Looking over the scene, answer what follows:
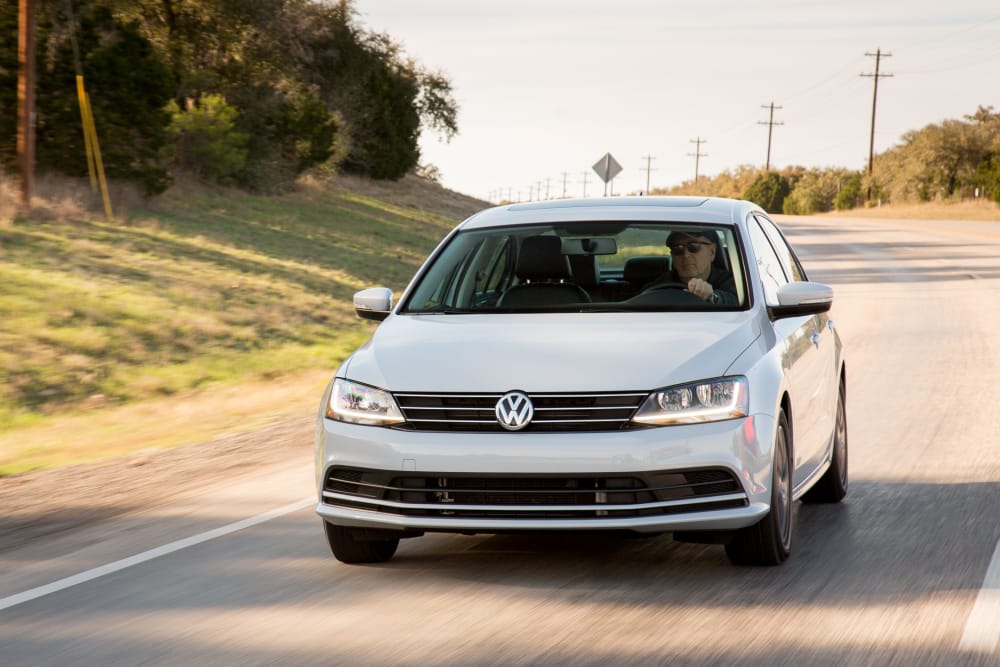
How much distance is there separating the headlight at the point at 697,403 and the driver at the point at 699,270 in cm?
114

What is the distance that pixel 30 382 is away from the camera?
15.1 meters

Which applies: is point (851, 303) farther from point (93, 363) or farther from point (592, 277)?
point (592, 277)

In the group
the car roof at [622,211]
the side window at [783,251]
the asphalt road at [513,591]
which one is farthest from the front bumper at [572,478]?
the side window at [783,251]

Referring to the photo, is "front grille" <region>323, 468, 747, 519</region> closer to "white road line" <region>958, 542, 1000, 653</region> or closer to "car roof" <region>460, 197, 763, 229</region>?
"white road line" <region>958, 542, 1000, 653</region>

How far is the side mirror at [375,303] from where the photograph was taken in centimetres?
738

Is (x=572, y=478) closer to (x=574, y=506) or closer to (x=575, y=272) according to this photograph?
(x=574, y=506)

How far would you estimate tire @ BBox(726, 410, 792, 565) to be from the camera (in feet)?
20.2

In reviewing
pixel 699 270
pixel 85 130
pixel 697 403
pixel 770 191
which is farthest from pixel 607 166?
pixel 770 191

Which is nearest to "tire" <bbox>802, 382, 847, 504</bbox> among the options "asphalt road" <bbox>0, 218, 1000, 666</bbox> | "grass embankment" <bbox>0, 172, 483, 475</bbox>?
"asphalt road" <bbox>0, 218, 1000, 666</bbox>

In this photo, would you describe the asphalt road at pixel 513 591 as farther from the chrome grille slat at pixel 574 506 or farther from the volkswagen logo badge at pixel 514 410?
the volkswagen logo badge at pixel 514 410

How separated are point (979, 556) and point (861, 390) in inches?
257

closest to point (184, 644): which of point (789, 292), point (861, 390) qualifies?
point (789, 292)

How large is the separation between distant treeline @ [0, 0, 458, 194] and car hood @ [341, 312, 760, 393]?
975 inches

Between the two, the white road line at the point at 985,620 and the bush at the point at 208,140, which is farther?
the bush at the point at 208,140
